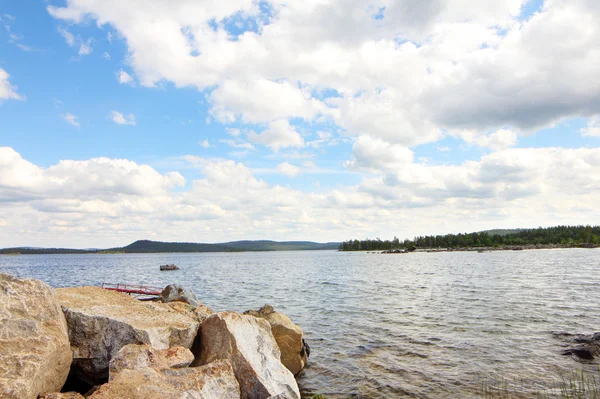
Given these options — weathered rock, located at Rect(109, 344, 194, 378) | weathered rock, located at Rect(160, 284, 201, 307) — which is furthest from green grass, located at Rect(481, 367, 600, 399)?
weathered rock, located at Rect(160, 284, 201, 307)

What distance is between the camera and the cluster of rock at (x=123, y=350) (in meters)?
9.04

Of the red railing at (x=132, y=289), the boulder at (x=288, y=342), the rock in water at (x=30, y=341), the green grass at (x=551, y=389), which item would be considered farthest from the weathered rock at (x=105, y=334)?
the red railing at (x=132, y=289)

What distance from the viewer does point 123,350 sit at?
10.0 m

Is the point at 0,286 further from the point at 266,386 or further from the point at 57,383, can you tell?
the point at 266,386

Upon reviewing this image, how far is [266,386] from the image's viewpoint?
11680mm

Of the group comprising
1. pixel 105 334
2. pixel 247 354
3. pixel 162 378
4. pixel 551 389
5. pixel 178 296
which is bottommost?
pixel 551 389

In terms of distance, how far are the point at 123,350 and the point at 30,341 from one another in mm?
2138

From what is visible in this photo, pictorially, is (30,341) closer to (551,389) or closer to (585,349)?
(551,389)

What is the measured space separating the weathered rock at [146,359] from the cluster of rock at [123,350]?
0.08 feet

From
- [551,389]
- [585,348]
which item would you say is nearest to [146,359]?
[551,389]

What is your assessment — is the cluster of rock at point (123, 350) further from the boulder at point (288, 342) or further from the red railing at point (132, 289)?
the red railing at point (132, 289)

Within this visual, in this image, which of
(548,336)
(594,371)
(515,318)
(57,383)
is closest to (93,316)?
(57,383)

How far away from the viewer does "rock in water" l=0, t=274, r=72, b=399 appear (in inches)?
342

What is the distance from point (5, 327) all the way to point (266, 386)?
6932 millimetres
